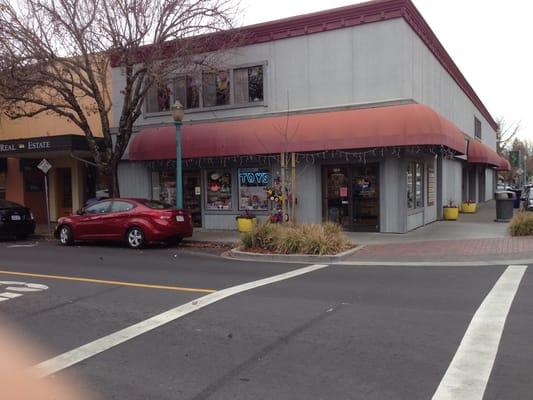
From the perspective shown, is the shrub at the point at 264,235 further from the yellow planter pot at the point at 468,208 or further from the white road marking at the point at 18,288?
the yellow planter pot at the point at 468,208

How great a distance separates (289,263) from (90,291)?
15.5 feet

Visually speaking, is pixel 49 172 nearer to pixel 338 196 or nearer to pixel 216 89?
pixel 216 89

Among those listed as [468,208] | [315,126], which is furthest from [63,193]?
[468,208]

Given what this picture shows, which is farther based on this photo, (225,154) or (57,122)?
(57,122)

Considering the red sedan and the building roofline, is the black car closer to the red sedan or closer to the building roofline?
the red sedan

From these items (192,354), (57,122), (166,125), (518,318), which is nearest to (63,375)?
(192,354)

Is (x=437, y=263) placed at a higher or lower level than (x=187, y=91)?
lower

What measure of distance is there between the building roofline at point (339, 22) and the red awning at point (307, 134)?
2.74m

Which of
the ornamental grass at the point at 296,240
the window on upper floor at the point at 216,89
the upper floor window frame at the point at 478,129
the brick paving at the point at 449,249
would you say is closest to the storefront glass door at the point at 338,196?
the brick paving at the point at 449,249

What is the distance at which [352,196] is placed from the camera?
54.4 feet

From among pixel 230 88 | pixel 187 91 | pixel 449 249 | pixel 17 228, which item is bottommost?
pixel 449 249

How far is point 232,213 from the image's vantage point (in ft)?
60.5

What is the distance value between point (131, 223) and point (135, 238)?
1.46 ft

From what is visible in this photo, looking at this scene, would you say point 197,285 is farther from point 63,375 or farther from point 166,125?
point 166,125
